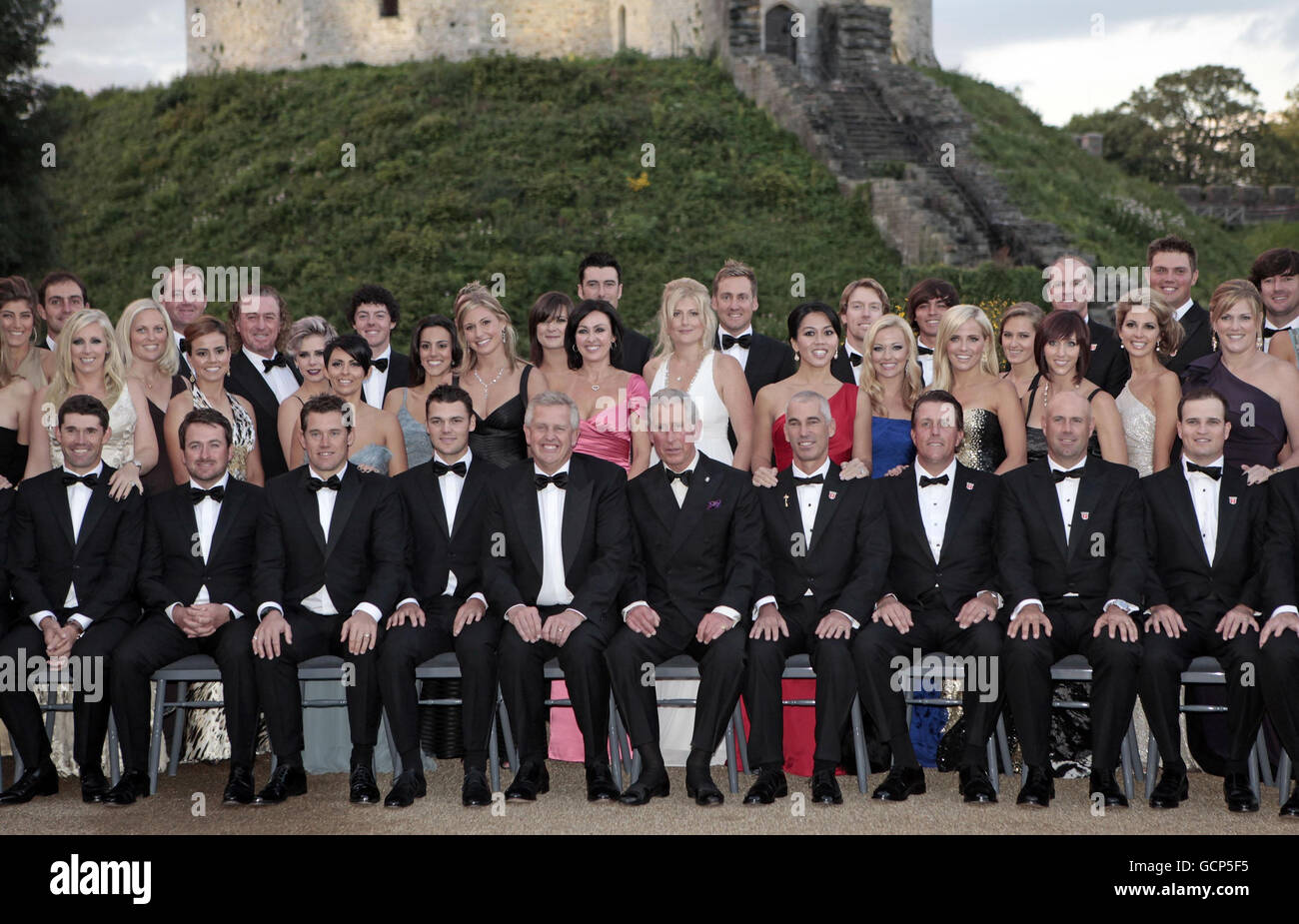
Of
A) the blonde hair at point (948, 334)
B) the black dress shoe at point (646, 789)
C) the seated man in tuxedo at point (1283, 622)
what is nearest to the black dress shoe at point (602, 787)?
the black dress shoe at point (646, 789)

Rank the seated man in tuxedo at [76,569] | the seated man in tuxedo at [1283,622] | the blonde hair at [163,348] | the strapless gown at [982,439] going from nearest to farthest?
the seated man in tuxedo at [1283,622], the seated man in tuxedo at [76,569], the strapless gown at [982,439], the blonde hair at [163,348]

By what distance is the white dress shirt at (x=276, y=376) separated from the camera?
29.5 ft

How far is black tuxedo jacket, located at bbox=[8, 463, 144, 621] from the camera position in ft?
24.2

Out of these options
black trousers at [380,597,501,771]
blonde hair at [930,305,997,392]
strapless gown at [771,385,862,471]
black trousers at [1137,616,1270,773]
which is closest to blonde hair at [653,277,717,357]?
strapless gown at [771,385,862,471]

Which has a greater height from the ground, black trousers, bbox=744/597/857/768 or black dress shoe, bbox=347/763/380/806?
black trousers, bbox=744/597/857/768

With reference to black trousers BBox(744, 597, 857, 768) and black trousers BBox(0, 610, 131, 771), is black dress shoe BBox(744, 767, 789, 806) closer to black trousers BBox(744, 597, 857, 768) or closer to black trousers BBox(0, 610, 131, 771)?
black trousers BBox(744, 597, 857, 768)

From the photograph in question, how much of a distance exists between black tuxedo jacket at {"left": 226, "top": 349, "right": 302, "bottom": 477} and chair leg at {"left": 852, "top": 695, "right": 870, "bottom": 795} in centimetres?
383

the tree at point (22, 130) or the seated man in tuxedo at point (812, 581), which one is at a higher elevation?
the tree at point (22, 130)

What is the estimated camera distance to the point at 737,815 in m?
6.62

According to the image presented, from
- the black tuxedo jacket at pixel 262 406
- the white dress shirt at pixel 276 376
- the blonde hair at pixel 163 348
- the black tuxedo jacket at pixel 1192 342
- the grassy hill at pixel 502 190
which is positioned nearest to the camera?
the blonde hair at pixel 163 348

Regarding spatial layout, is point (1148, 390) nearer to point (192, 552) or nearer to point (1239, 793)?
point (1239, 793)

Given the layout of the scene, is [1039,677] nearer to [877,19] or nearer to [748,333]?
[748,333]

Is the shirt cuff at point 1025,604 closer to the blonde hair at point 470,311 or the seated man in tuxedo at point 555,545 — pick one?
the seated man in tuxedo at point 555,545

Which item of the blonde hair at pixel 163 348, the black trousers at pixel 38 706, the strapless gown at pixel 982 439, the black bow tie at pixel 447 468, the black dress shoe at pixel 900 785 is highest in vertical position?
the blonde hair at pixel 163 348
